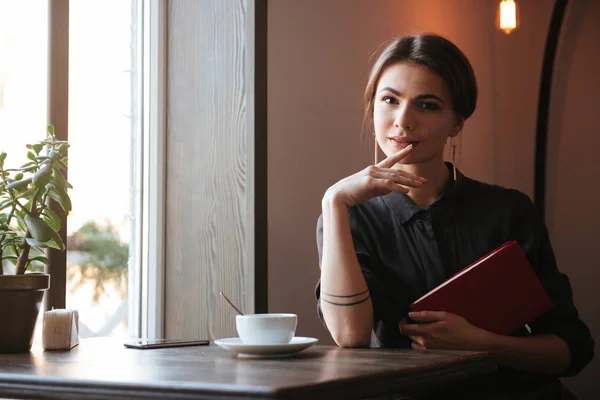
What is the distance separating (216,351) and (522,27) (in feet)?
11.1

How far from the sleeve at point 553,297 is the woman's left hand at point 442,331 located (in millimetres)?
314

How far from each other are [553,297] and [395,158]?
52 cm

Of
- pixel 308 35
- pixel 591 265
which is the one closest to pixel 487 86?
pixel 591 265

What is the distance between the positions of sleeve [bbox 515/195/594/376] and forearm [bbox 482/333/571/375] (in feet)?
0.11

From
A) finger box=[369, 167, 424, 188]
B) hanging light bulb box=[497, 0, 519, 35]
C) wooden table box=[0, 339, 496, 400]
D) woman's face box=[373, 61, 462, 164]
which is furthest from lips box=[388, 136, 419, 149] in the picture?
hanging light bulb box=[497, 0, 519, 35]

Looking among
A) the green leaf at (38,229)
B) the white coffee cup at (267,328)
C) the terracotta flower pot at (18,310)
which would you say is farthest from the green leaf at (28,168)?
the white coffee cup at (267,328)

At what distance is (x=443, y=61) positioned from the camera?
205 centimetres

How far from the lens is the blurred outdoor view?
2227 millimetres

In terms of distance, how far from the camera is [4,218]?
1739 millimetres

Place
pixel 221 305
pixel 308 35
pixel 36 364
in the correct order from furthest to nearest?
1. pixel 308 35
2. pixel 221 305
3. pixel 36 364

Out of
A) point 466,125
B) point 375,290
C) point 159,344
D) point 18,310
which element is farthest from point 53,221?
point 466,125

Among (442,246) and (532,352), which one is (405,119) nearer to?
(442,246)

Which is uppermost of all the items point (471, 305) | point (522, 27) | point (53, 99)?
point (522, 27)

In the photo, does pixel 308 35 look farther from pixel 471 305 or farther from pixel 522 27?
pixel 522 27
